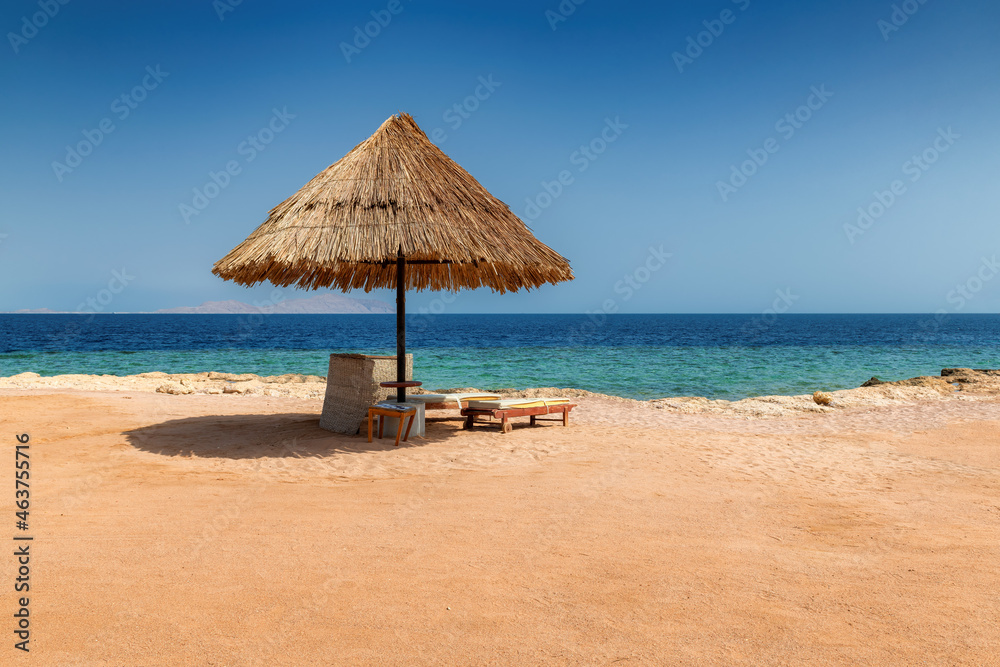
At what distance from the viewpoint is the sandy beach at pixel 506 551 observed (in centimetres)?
280

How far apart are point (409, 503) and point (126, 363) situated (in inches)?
1081

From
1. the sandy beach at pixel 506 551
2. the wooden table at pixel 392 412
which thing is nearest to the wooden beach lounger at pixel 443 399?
the wooden table at pixel 392 412

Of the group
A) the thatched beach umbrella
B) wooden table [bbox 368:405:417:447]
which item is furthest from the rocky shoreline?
the thatched beach umbrella

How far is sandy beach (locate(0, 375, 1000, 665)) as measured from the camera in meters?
2.80

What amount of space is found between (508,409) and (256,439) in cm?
333

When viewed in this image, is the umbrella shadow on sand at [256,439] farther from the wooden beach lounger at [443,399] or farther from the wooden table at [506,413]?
the wooden beach lounger at [443,399]

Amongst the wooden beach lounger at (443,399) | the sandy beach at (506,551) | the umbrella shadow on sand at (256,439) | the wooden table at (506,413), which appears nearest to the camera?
the sandy beach at (506,551)

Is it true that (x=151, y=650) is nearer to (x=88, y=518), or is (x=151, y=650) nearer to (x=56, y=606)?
(x=56, y=606)

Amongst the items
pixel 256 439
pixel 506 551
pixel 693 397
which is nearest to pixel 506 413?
pixel 256 439

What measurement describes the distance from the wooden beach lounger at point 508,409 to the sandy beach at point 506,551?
0.48m

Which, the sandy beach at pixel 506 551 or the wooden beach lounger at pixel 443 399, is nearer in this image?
the sandy beach at pixel 506 551

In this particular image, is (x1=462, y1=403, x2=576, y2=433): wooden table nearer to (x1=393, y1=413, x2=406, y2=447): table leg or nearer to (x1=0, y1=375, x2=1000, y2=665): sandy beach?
(x1=0, y1=375, x2=1000, y2=665): sandy beach

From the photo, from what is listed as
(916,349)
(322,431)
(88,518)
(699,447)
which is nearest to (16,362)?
(322,431)

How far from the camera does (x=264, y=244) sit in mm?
7164
